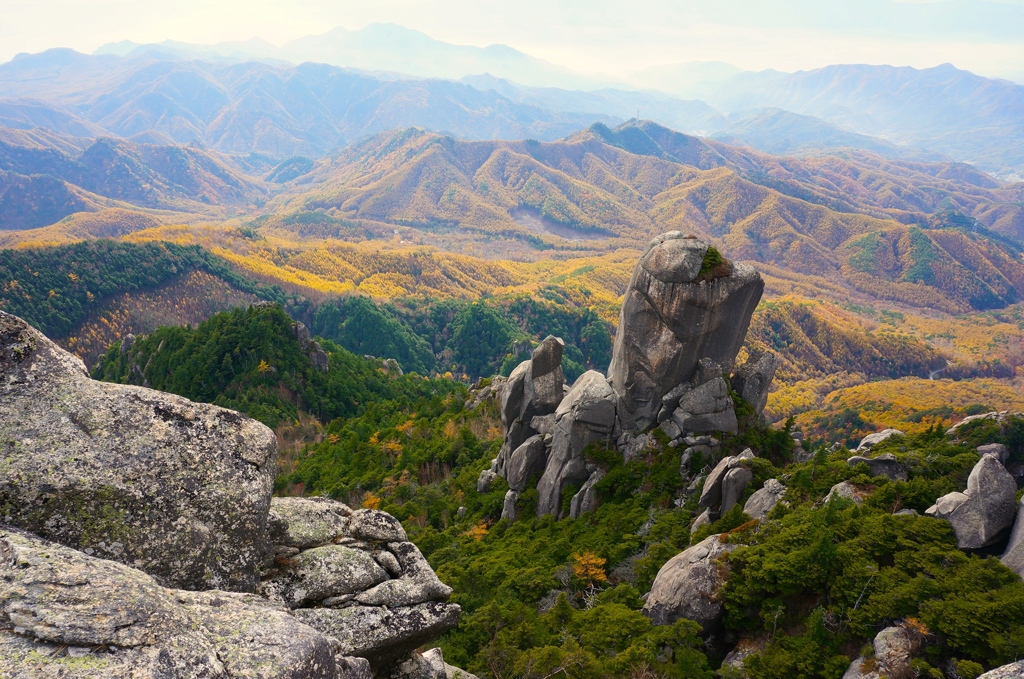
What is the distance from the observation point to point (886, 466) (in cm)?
3531

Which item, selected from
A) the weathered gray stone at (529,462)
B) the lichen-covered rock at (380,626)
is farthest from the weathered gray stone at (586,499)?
the lichen-covered rock at (380,626)

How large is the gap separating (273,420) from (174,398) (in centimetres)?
9129


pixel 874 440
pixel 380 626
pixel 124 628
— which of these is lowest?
pixel 874 440

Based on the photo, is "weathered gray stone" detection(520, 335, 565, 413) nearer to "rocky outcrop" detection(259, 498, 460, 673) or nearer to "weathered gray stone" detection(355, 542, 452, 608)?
"rocky outcrop" detection(259, 498, 460, 673)

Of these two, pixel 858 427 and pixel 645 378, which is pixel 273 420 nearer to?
pixel 645 378

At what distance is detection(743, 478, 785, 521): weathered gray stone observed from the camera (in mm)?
33156

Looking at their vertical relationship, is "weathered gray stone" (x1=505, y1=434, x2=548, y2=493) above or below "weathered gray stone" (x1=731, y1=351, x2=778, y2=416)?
below

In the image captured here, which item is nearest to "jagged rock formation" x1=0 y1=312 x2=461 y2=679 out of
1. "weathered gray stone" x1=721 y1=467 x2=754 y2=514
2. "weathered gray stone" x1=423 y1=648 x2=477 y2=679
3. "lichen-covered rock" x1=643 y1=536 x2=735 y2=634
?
"weathered gray stone" x1=423 y1=648 x2=477 y2=679

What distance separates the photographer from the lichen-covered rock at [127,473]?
41.2ft

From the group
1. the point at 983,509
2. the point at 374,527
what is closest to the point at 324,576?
the point at 374,527

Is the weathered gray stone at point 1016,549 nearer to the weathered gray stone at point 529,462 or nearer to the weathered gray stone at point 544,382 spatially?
the weathered gray stone at point 529,462

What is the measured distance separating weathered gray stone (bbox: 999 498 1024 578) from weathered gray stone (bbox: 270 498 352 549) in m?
26.8

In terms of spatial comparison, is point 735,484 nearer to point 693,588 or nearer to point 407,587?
point 693,588

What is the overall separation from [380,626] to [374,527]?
11.6 feet
